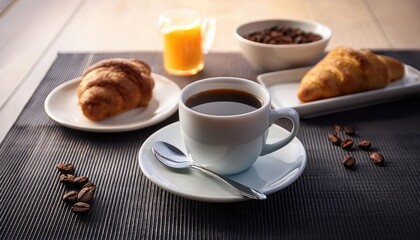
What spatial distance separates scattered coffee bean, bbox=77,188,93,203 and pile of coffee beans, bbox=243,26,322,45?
2.40 feet

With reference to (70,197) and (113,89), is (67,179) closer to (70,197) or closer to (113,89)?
(70,197)

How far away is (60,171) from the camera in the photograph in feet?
3.18

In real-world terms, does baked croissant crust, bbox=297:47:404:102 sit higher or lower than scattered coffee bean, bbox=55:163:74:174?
higher

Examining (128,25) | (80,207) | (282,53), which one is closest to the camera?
(80,207)

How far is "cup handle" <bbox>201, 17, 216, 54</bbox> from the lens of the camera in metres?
1.63

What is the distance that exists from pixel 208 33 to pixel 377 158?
0.97 m

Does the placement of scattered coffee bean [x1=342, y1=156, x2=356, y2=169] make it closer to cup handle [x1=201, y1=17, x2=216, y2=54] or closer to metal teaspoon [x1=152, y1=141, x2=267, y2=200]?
Result: metal teaspoon [x1=152, y1=141, x2=267, y2=200]

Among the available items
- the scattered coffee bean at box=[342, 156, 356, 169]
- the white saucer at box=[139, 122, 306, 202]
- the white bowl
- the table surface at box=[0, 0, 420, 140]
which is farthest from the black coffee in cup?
the table surface at box=[0, 0, 420, 140]

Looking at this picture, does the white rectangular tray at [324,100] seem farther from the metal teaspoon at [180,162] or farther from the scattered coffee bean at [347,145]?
the metal teaspoon at [180,162]

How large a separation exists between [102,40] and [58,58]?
276mm

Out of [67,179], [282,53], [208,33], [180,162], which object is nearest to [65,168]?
[67,179]

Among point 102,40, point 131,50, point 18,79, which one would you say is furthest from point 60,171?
point 102,40

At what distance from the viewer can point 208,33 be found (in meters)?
1.80

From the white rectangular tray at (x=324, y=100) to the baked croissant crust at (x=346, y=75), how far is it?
0.03 meters
